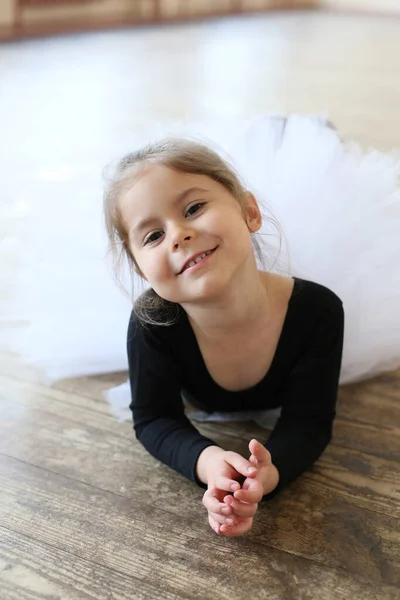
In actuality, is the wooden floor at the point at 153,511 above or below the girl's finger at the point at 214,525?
below

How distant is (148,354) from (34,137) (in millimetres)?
1534

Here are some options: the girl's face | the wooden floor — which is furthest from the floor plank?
the girl's face

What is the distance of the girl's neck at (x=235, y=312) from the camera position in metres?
0.83

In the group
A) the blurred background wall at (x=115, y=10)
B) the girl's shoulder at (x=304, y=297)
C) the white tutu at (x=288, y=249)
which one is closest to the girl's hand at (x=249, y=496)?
the girl's shoulder at (x=304, y=297)

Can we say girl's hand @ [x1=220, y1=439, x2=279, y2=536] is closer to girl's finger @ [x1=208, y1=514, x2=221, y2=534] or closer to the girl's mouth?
girl's finger @ [x1=208, y1=514, x2=221, y2=534]

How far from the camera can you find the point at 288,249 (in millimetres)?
1058

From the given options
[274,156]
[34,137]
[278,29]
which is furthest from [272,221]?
[278,29]

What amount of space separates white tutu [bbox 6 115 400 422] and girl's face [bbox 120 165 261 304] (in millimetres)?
231

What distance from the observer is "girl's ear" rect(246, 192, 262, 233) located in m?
Answer: 0.86

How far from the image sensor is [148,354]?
0.90m

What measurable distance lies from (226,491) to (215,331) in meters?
0.21

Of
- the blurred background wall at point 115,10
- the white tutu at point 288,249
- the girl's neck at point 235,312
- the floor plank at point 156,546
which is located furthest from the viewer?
the blurred background wall at point 115,10

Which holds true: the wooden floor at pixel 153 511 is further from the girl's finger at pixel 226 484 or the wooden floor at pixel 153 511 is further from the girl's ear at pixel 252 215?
the girl's ear at pixel 252 215

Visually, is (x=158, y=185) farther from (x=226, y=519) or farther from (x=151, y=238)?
(x=226, y=519)
